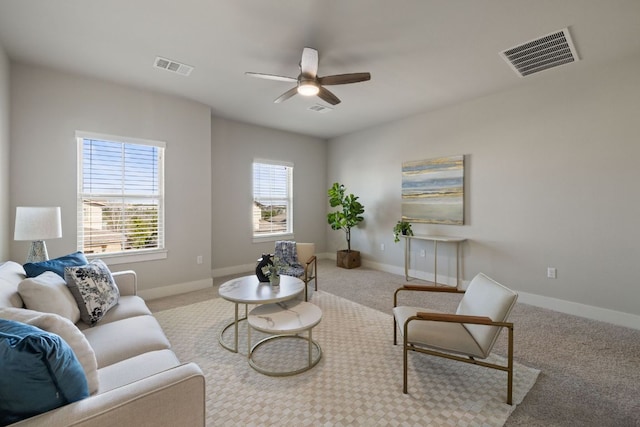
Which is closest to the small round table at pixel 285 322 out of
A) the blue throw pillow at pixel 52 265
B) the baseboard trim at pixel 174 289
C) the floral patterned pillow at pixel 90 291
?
the floral patterned pillow at pixel 90 291

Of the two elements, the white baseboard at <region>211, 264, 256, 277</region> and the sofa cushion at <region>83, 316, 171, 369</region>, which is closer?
the sofa cushion at <region>83, 316, 171, 369</region>

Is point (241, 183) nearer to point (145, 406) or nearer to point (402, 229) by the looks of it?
point (402, 229)

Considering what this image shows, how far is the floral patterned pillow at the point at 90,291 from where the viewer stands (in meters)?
2.04

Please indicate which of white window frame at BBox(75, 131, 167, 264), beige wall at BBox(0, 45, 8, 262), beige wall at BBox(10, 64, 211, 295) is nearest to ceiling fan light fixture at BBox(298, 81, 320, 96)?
beige wall at BBox(10, 64, 211, 295)

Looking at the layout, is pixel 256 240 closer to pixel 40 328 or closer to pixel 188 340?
pixel 188 340

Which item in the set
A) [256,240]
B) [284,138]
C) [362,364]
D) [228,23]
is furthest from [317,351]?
[284,138]

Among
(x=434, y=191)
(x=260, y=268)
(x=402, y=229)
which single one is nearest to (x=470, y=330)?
(x=260, y=268)

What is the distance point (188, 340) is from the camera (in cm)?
273

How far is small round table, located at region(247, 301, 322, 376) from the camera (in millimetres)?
2152

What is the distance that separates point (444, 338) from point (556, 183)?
2.94 m

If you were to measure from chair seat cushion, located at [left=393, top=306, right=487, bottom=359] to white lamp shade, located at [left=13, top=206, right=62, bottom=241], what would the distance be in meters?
3.27

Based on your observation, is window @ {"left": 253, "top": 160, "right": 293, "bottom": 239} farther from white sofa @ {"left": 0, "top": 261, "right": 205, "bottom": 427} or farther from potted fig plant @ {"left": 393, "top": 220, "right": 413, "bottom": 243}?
white sofa @ {"left": 0, "top": 261, "right": 205, "bottom": 427}

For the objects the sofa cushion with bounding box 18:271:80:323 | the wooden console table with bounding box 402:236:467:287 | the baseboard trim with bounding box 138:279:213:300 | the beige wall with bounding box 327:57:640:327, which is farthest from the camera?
the wooden console table with bounding box 402:236:467:287

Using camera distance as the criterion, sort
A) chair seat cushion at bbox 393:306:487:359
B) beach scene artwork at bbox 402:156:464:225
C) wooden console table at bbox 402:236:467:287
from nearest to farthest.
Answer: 1. chair seat cushion at bbox 393:306:487:359
2. wooden console table at bbox 402:236:467:287
3. beach scene artwork at bbox 402:156:464:225
